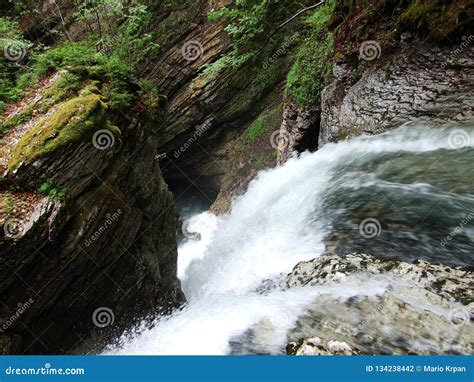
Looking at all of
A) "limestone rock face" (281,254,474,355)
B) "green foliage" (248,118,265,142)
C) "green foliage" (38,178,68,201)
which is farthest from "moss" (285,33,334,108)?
"green foliage" (38,178,68,201)

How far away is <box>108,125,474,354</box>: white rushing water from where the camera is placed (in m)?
3.74

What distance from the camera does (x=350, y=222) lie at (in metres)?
4.97

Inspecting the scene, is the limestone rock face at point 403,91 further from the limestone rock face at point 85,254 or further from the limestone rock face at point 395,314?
the limestone rock face at point 85,254

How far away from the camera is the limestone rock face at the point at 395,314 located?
3.07 metres

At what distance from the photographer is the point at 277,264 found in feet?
16.8

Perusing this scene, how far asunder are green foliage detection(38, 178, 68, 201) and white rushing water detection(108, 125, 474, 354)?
2649 mm

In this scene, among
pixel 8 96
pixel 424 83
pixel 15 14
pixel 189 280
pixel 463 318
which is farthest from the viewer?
pixel 15 14

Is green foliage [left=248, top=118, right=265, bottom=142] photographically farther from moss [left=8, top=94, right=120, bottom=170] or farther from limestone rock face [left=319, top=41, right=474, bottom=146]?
moss [left=8, top=94, right=120, bottom=170]

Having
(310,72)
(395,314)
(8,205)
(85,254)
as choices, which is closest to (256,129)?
(310,72)

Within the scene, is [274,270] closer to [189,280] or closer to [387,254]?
[387,254]

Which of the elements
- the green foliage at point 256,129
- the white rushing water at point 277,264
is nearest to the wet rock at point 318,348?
the white rushing water at point 277,264

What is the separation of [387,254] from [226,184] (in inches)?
495

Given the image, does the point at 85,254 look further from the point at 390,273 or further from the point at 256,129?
the point at 256,129

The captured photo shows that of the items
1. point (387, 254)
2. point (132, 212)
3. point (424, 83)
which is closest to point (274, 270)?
point (387, 254)
